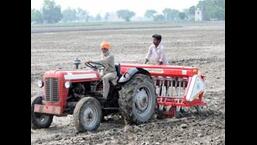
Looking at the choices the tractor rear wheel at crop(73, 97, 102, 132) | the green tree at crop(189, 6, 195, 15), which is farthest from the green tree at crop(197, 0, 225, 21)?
the tractor rear wheel at crop(73, 97, 102, 132)

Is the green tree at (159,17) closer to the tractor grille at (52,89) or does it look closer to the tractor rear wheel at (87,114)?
the tractor grille at (52,89)

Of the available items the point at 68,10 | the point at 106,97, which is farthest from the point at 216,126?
the point at 68,10

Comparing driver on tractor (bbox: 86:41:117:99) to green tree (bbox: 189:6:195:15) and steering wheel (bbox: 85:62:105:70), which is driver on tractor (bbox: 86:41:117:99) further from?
green tree (bbox: 189:6:195:15)

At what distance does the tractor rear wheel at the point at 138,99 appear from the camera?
34.6ft

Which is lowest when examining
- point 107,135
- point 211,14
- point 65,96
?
point 107,135

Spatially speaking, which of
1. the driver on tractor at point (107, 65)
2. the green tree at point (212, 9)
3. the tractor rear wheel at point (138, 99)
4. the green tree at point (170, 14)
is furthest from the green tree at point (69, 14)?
the driver on tractor at point (107, 65)

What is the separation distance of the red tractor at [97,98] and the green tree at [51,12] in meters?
118

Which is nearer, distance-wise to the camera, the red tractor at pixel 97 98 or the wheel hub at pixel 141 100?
the red tractor at pixel 97 98

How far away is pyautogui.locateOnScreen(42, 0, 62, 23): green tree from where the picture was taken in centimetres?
12823

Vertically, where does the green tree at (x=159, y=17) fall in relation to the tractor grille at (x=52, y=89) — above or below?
above
